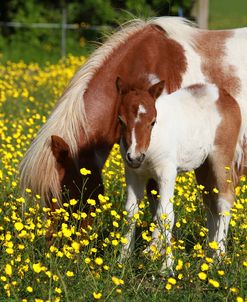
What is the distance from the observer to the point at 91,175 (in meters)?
6.21

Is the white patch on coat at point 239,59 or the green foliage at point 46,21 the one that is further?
the green foliage at point 46,21

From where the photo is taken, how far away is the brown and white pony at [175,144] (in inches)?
211

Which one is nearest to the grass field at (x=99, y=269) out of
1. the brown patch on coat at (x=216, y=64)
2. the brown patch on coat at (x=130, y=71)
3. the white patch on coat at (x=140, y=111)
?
the white patch on coat at (x=140, y=111)

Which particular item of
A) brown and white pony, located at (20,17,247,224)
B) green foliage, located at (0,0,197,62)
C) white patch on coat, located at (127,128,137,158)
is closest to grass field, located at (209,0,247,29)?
green foliage, located at (0,0,197,62)

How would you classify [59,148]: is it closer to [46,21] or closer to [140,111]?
[140,111]

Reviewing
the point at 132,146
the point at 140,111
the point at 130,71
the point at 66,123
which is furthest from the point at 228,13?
the point at 132,146

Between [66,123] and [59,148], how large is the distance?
1.10 ft

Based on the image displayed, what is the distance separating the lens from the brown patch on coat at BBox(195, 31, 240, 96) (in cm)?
698

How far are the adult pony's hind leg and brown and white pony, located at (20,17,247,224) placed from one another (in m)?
0.05

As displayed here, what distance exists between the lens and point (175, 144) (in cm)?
579

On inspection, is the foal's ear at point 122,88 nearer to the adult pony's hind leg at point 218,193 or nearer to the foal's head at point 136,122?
the foal's head at point 136,122

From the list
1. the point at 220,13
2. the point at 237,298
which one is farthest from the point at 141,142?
the point at 220,13

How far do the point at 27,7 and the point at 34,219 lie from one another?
15.5 m

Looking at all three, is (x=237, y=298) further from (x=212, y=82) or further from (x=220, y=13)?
(x=220, y=13)
